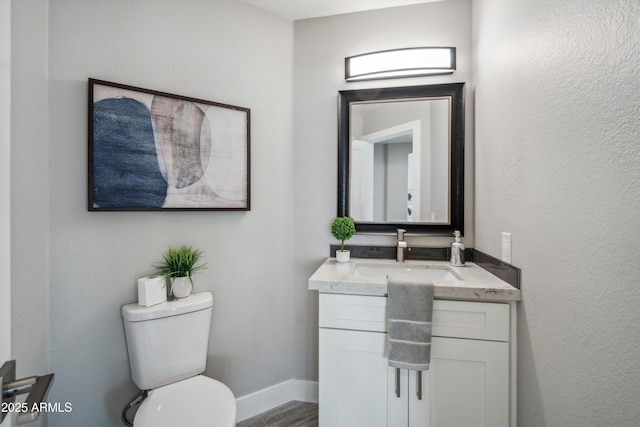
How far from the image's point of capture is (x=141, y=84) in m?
1.50

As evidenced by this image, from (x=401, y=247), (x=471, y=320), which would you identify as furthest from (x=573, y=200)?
(x=401, y=247)

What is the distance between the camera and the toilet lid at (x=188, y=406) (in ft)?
3.73

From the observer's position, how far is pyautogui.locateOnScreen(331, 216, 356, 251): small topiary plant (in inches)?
72.2

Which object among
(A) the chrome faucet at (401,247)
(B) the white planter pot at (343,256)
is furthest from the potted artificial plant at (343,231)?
(A) the chrome faucet at (401,247)

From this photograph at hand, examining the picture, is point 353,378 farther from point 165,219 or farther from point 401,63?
point 401,63

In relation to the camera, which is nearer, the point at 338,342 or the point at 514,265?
the point at 514,265

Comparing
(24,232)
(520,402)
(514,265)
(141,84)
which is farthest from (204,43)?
(520,402)

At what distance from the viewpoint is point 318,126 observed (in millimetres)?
1994

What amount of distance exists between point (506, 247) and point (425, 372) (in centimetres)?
66

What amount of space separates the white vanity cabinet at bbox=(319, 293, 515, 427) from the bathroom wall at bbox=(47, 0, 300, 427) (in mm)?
640

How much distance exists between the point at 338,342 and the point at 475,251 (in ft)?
3.23

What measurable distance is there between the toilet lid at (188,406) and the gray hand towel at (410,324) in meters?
0.72

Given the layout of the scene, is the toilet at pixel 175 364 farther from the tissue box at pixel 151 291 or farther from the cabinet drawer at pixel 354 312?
the cabinet drawer at pixel 354 312

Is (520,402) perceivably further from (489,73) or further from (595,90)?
(489,73)
